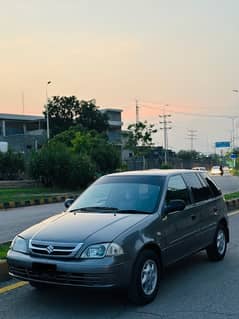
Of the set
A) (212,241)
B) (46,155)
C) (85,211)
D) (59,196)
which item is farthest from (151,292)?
(46,155)

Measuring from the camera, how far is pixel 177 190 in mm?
7012

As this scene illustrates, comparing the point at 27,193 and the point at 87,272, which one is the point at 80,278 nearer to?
the point at 87,272

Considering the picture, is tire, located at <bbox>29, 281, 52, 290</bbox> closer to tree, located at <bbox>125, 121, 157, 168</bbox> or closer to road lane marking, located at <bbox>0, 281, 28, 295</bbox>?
road lane marking, located at <bbox>0, 281, 28, 295</bbox>

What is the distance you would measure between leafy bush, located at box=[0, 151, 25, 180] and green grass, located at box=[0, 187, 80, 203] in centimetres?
373

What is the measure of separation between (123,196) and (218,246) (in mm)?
2362

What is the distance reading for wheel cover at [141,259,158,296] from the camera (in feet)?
18.5

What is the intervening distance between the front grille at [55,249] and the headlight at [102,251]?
107mm

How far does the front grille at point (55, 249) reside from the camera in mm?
5258

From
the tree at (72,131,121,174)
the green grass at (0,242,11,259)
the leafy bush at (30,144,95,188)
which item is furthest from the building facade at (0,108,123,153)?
the green grass at (0,242,11,259)

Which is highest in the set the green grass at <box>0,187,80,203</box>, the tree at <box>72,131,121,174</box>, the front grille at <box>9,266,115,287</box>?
the tree at <box>72,131,121,174</box>

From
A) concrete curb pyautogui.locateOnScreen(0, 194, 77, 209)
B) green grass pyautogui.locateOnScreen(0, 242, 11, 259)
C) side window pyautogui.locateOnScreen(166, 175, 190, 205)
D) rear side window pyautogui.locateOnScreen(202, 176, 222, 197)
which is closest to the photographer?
side window pyautogui.locateOnScreen(166, 175, 190, 205)

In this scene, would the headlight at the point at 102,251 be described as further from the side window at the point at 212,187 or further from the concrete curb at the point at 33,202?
the concrete curb at the point at 33,202

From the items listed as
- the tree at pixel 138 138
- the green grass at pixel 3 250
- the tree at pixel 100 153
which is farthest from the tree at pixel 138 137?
the green grass at pixel 3 250

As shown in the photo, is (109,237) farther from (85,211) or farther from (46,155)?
(46,155)
